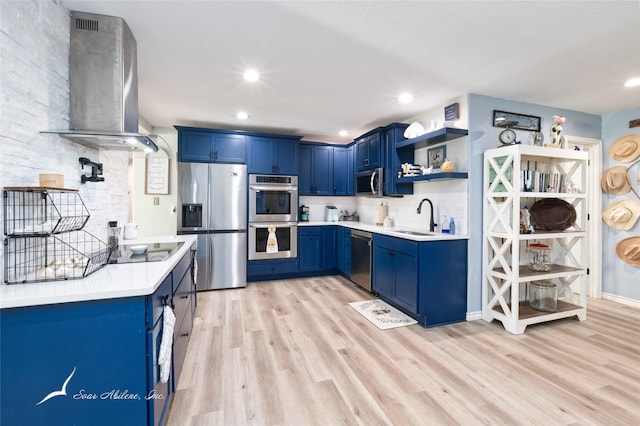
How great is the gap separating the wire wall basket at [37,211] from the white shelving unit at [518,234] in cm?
340

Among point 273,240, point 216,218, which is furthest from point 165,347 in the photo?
point 273,240

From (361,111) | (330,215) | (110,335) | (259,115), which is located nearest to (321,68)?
(361,111)

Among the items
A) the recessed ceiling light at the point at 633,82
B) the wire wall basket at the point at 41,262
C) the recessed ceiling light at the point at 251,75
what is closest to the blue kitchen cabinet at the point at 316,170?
the recessed ceiling light at the point at 251,75

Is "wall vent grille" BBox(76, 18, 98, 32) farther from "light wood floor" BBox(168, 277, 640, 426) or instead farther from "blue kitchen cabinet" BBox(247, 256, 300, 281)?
"blue kitchen cabinet" BBox(247, 256, 300, 281)

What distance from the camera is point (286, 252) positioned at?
4.41 meters

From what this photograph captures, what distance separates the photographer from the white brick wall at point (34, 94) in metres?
1.27

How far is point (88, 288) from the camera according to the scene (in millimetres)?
1228

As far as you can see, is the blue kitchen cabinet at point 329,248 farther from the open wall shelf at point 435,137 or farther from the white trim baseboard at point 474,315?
the white trim baseboard at point 474,315

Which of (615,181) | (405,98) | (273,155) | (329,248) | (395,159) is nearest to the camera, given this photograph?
(405,98)

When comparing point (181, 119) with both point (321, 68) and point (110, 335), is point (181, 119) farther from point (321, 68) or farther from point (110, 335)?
point (110, 335)

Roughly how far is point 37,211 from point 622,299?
5716 mm

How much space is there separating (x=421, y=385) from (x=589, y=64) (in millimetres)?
2894

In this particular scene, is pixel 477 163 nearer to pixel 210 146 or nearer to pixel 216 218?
pixel 216 218

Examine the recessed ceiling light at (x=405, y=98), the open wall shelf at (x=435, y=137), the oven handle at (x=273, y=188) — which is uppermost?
the recessed ceiling light at (x=405, y=98)
